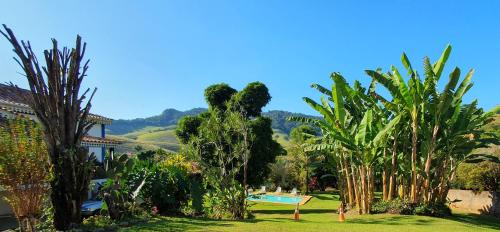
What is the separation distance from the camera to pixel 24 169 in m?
8.57

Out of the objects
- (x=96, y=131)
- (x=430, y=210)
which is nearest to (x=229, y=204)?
(x=430, y=210)

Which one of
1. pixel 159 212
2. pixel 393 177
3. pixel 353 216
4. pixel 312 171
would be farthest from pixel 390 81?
pixel 312 171

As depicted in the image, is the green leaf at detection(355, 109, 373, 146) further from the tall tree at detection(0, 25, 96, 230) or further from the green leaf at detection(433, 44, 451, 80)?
the tall tree at detection(0, 25, 96, 230)

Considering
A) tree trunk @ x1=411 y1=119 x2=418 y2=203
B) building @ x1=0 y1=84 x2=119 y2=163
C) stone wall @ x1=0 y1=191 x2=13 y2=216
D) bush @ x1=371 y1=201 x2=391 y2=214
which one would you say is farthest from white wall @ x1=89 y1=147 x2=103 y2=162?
tree trunk @ x1=411 y1=119 x2=418 y2=203

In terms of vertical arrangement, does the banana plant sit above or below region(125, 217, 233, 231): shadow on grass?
above

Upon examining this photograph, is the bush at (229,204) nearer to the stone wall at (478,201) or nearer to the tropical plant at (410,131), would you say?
the tropical plant at (410,131)

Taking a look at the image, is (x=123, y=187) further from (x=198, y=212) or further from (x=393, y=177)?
(x=393, y=177)

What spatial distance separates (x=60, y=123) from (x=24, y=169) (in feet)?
4.03

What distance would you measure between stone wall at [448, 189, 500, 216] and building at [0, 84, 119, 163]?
17533 millimetres

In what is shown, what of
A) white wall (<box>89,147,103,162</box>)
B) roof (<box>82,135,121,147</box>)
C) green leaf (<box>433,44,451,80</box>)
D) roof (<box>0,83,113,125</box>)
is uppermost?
green leaf (<box>433,44,451,80</box>)

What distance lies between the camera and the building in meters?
18.6

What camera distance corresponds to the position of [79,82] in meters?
9.61

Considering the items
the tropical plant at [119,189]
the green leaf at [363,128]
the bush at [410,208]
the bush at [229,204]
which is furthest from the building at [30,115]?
the bush at [410,208]

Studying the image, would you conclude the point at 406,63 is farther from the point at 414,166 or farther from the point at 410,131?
the point at 414,166
